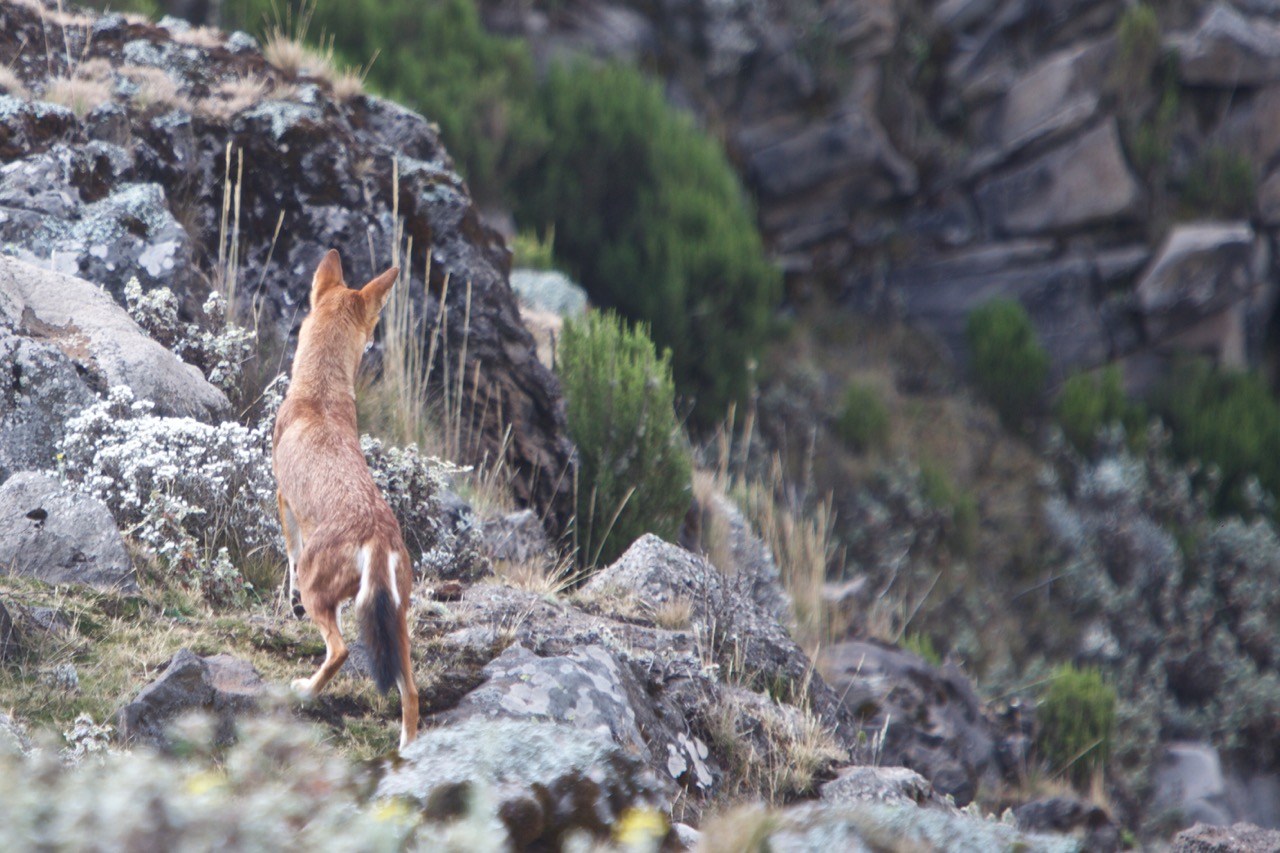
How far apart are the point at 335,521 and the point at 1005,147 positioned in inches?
618

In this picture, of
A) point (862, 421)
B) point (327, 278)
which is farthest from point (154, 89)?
point (862, 421)

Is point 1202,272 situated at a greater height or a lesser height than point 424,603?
greater

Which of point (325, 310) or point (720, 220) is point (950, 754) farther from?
point (720, 220)

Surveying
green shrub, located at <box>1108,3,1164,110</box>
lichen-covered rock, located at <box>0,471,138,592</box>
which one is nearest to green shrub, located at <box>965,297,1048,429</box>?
green shrub, located at <box>1108,3,1164,110</box>

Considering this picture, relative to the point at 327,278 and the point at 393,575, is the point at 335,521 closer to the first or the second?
the point at 393,575

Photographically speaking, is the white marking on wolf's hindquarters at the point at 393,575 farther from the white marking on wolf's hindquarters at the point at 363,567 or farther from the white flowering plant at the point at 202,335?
the white flowering plant at the point at 202,335

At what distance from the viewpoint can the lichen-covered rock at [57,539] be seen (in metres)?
3.62

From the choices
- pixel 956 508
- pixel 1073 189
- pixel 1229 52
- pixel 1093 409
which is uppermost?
pixel 1229 52

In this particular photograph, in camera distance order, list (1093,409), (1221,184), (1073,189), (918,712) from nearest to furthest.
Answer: (918,712)
(1093,409)
(1221,184)
(1073,189)

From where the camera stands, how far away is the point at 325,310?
400cm

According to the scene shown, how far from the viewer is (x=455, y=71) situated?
14.2 m

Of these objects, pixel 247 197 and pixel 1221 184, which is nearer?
pixel 247 197

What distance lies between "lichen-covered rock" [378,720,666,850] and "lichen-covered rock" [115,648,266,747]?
0.78m

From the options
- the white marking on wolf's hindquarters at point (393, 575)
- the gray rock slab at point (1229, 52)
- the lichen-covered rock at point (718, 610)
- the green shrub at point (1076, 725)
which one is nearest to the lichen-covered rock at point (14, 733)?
the white marking on wolf's hindquarters at point (393, 575)
